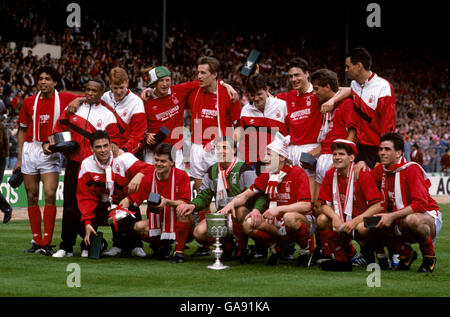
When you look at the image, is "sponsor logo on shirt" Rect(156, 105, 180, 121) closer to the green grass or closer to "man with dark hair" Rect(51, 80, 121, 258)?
"man with dark hair" Rect(51, 80, 121, 258)

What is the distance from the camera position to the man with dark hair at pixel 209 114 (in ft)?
26.7

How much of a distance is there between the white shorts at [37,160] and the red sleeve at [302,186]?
3008 mm

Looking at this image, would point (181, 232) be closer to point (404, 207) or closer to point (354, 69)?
point (404, 207)

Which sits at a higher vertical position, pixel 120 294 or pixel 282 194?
pixel 282 194

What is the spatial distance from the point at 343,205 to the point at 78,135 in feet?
10.6

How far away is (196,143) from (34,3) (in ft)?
62.4

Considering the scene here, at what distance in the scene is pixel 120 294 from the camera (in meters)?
5.17

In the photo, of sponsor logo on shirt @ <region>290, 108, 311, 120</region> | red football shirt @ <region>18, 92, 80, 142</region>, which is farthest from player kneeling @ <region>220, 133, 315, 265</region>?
red football shirt @ <region>18, 92, 80, 142</region>

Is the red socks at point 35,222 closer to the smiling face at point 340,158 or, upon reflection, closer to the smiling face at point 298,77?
the smiling face at point 298,77

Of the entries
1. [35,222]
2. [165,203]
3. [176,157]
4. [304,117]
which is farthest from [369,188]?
[35,222]

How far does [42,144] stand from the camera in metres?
7.91
